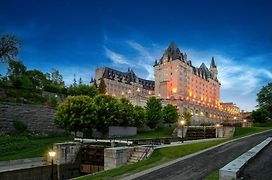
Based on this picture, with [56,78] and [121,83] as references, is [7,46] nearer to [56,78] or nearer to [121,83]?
[56,78]

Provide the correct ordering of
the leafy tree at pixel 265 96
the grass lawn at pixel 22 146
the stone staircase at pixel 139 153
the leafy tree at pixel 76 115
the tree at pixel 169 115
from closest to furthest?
the stone staircase at pixel 139 153
the grass lawn at pixel 22 146
the leafy tree at pixel 76 115
the tree at pixel 169 115
the leafy tree at pixel 265 96

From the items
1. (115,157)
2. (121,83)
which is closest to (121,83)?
(121,83)

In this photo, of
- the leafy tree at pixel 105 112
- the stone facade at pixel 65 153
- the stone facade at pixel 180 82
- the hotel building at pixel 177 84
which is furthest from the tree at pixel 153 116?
the stone facade at pixel 180 82

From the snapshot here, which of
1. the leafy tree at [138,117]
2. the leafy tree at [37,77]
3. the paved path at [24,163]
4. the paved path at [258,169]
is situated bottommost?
the paved path at [24,163]

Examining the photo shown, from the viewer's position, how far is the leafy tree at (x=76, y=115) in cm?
4162

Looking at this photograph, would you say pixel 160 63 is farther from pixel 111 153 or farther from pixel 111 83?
pixel 111 153

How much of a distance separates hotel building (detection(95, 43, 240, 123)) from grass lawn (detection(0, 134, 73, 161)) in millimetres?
78592

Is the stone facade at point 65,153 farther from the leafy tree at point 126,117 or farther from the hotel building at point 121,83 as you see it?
the hotel building at point 121,83

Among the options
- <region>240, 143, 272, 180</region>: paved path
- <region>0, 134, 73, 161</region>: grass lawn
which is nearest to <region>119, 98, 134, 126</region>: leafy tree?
<region>0, 134, 73, 161</region>: grass lawn

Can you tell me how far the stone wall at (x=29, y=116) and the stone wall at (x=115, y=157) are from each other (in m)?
24.0

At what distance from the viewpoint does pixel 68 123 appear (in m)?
41.7

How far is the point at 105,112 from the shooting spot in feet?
A: 152

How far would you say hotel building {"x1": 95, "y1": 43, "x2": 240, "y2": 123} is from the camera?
132 metres

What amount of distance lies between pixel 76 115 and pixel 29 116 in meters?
9.12
